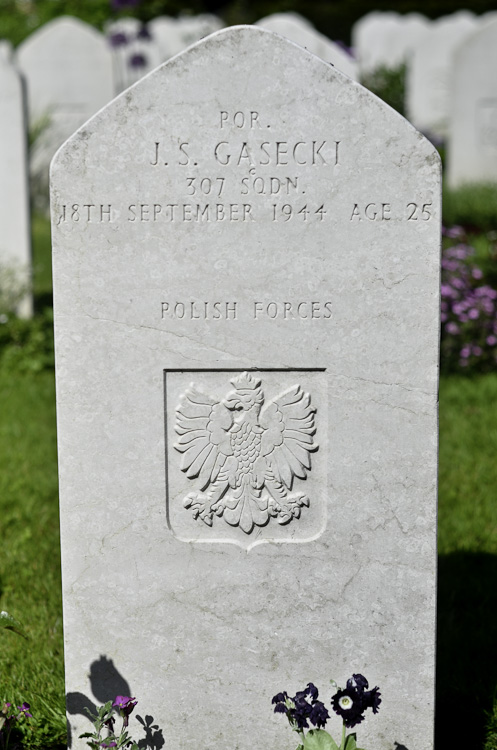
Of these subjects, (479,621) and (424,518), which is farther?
(479,621)

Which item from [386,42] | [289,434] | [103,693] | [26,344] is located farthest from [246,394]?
[386,42]

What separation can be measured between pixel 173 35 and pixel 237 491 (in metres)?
12.9

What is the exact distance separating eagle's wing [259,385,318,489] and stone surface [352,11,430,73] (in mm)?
13073

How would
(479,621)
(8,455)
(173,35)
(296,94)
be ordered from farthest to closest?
(173,35)
(8,455)
(479,621)
(296,94)

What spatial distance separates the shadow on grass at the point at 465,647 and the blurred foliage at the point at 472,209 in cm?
550

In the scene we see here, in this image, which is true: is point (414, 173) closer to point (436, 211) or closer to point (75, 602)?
point (436, 211)

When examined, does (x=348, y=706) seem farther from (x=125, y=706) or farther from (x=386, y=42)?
(x=386, y=42)

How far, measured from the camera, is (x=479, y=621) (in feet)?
9.69

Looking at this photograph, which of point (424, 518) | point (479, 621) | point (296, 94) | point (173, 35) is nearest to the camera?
point (296, 94)

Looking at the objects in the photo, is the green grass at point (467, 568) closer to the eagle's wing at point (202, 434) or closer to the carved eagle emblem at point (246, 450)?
the carved eagle emblem at point (246, 450)

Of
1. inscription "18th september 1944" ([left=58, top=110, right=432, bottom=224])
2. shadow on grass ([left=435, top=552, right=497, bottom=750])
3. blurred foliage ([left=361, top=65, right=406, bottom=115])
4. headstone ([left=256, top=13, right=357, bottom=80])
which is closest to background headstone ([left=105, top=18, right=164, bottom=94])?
headstone ([left=256, top=13, right=357, bottom=80])

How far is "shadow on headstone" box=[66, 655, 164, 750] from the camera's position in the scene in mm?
2205

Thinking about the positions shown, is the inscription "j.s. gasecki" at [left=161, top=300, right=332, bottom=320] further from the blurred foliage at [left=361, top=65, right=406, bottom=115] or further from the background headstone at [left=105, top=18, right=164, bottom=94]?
the blurred foliage at [left=361, top=65, right=406, bottom=115]

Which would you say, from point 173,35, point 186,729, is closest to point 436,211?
point 186,729
